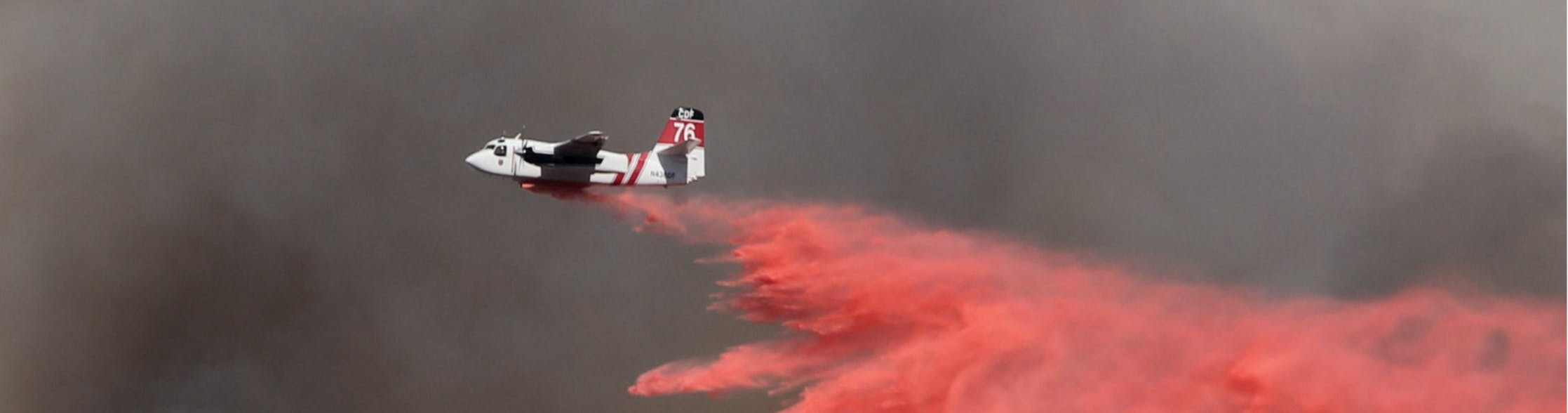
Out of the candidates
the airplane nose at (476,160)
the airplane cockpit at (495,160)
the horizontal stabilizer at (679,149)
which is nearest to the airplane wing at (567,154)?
the airplane cockpit at (495,160)

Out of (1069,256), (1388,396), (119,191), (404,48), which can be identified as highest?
(404,48)

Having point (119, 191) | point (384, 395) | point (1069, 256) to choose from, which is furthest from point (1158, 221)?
point (119, 191)

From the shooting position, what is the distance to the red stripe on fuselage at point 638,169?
939 inches

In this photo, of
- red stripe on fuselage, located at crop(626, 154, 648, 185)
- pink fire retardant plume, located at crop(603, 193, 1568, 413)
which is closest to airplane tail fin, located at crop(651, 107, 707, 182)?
red stripe on fuselage, located at crop(626, 154, 648, 185)

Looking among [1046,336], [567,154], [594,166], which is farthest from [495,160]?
[1046,336]

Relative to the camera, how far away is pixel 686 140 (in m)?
24.3

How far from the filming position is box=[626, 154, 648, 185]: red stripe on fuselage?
23.9m

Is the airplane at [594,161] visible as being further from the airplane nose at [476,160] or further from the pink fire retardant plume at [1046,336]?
the pink fire retardant plume at [1046,336]

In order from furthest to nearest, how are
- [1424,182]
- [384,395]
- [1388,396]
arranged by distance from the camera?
[1424,182] → [384,395] → [1388,396]

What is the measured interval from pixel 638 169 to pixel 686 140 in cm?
106

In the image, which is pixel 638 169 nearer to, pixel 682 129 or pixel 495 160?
pixel 682 129

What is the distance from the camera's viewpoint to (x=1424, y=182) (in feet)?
89.9

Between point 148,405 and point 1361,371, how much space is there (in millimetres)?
22742

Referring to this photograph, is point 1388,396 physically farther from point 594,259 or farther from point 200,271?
point 200,271
